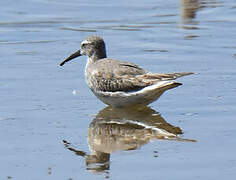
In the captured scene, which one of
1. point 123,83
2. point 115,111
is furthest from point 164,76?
point 115,111

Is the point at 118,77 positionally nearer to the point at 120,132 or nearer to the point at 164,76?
the point at 164,76

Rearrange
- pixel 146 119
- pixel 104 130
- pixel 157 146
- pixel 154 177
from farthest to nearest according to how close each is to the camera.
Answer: pixel 146 119, pixel 104 130, pixel 157 146, pixel 154 177

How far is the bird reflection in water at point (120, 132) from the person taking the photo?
26.8 ft

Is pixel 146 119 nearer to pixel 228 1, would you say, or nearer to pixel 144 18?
pixel 144 18

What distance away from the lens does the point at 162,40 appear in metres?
14.8

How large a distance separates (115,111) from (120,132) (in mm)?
1325

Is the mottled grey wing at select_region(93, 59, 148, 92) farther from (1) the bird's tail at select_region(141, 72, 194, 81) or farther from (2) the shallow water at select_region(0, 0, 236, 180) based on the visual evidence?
(2) the shallow water at select_region(0, 0, 236, 180)

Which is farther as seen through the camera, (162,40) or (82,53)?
(162,40)

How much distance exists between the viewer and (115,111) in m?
10.5

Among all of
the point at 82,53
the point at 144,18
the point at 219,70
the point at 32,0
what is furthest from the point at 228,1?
the point at 82,53

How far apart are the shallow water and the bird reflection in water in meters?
0.01

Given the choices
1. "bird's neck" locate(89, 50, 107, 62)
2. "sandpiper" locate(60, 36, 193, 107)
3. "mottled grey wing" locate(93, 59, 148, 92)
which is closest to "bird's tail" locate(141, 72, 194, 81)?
"sandpiper" locate(60, 36, 193, 107)

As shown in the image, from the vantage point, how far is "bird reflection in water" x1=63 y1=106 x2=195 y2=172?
818cm

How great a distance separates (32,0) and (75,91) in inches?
333
